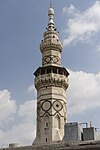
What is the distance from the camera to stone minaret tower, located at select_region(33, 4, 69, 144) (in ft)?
113

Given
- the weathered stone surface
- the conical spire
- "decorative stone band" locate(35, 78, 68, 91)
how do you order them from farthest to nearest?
the conical spire
"decorative stone band" locate(35, 78, 68, 91)
the weathered stone surface

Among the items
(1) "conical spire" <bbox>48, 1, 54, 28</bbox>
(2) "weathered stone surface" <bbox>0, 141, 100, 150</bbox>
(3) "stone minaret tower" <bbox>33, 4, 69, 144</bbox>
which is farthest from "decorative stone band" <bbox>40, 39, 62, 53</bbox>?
(2) "weathered stone surface" <bbox>0, 141, 100, 150</bbox>

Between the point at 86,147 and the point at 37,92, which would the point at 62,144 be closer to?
the point at 86,147

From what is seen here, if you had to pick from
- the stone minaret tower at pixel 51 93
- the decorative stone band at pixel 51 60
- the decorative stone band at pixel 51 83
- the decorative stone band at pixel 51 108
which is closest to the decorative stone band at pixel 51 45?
the stone minaret tower at pixel 51 93

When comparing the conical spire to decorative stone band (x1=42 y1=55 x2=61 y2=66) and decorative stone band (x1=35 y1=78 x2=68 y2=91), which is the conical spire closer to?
decorative stone band (x1=42 y1=55 x2=61 y2=66)

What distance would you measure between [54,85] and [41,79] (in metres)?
1.57

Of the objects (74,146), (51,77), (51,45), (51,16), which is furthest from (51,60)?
(74,146)

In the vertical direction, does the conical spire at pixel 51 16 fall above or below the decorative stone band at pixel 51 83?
above

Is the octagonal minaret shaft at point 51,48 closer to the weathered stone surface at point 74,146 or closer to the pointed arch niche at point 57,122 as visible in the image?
the pointed arch niche at point 57,122

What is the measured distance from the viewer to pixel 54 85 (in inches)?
1421

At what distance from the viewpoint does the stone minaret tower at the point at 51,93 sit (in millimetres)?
34344

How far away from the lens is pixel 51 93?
35594 millimetres

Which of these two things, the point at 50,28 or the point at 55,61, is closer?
the point at 55,61

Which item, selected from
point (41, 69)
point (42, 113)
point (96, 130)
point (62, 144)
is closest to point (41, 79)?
point (41, 69)
